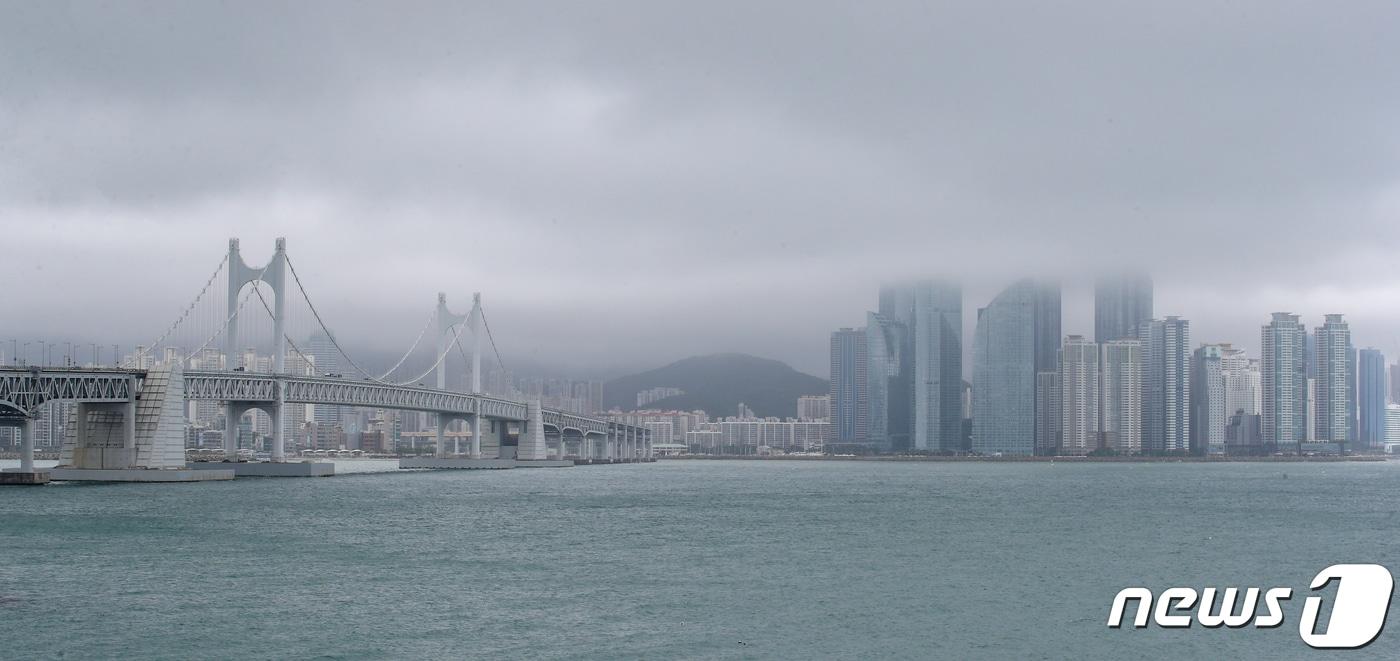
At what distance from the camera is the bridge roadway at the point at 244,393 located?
61.8m

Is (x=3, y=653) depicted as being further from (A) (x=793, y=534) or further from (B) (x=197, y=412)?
(B) (x=197, y=412)

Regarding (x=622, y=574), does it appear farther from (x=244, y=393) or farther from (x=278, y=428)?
(x=278, y=428)

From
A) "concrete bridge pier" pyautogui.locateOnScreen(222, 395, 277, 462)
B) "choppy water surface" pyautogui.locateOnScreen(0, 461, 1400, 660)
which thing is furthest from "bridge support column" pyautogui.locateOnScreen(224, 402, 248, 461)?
"choppy water surface" pyautogui.locateOnScreen(0, 461, 1400, 660)

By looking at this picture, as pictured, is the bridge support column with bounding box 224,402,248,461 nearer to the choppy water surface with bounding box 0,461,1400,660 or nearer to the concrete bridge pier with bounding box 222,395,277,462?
the concrete bridge pier with bounding box 222,395,277,462

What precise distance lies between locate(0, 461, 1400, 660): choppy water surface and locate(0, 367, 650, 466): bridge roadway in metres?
5.12

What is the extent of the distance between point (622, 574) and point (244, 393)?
167 feet

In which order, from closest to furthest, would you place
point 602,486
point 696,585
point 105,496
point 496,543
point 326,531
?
point 696,585
point 496,543
point 326,531
point 105,496
point 602,486

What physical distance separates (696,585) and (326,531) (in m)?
16.7

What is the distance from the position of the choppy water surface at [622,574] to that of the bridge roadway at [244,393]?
16.8 feet

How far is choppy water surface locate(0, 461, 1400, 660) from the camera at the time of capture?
75.5 feet

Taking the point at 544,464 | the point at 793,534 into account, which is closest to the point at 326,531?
the point at 793,534

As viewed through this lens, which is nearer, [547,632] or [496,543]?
[547,632]

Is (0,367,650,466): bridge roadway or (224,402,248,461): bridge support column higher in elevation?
(0,367,650,466): bridge roadway

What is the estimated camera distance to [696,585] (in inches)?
1185
